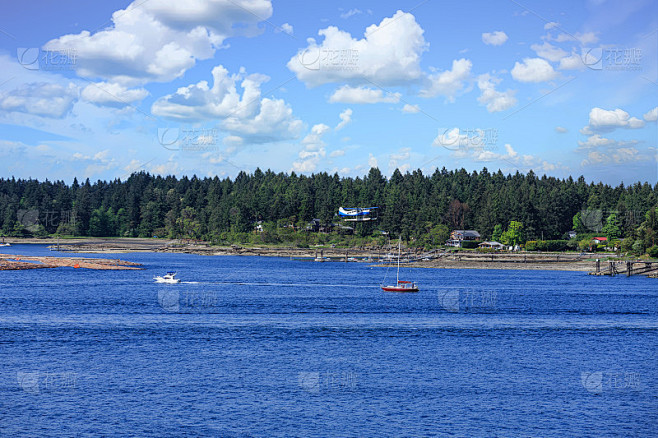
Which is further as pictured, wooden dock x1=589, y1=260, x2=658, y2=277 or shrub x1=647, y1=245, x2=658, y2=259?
shrub x1=647, y1=245, x2=658, y2=259

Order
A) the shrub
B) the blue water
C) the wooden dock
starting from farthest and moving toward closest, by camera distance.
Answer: the shrub
the wooden dock
the blue water

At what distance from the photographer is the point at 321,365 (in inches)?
2076

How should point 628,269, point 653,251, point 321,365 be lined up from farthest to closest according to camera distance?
point 653,251, point 628,269, point 321,365

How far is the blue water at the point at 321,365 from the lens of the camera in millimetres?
38062

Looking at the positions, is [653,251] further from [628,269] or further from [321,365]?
[321,365]

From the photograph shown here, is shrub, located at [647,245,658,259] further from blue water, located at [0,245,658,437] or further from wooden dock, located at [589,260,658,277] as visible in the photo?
blue water, located at [0,245,658,437]

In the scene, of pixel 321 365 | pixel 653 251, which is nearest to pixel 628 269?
pixel 653 251

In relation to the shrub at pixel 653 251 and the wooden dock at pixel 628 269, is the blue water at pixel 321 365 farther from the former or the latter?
the shrub at pixel 653 251

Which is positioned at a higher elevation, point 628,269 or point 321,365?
point 628,269

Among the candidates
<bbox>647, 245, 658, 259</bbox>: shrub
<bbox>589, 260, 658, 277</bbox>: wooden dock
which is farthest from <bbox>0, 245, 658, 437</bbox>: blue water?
<bbox>647, 245, 658, 259</bbox>: shrub

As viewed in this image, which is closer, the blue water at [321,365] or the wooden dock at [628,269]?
the blue water at [321,365]

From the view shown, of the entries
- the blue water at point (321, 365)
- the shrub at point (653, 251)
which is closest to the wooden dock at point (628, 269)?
the shrub at point (653, 251)

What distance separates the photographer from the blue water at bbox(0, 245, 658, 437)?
38062 mm

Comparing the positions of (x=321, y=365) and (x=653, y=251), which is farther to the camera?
(x=653, y=251)
